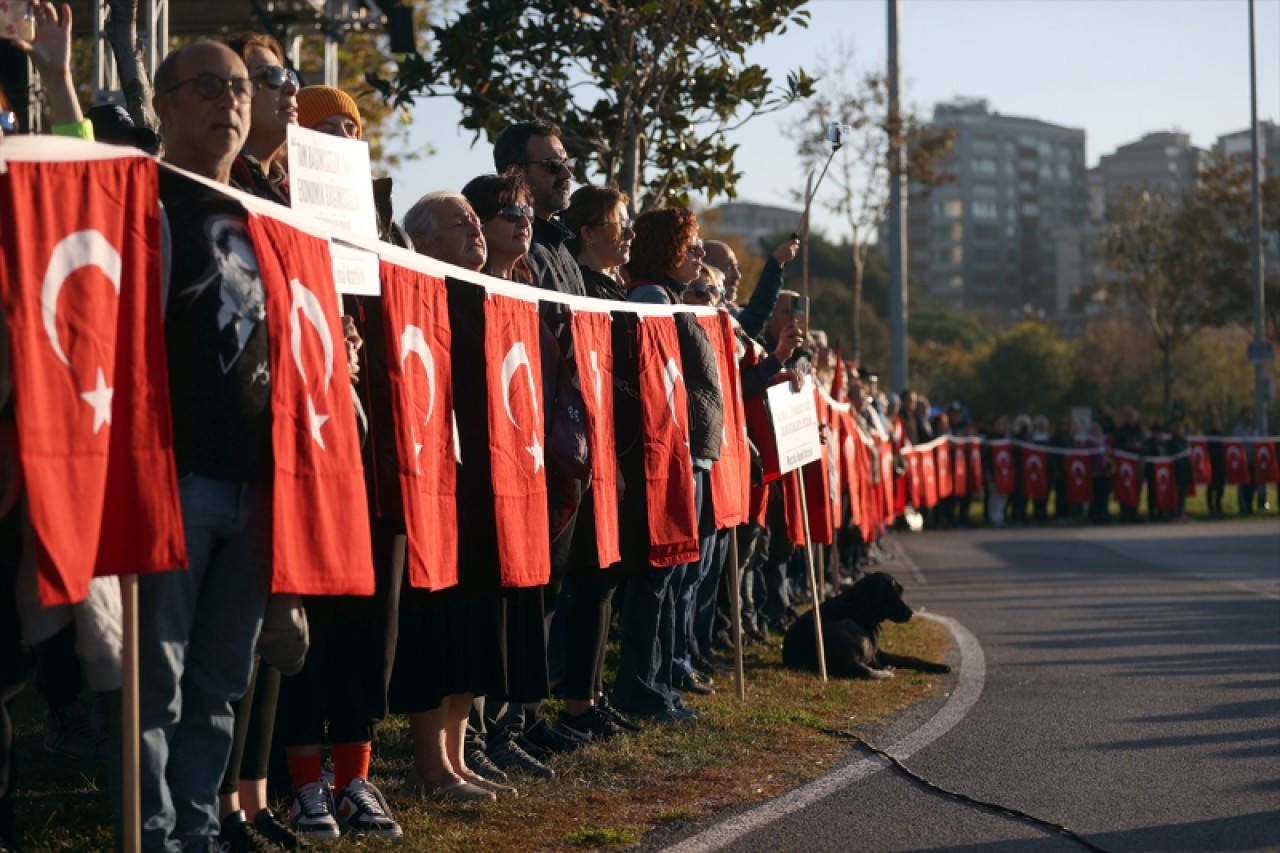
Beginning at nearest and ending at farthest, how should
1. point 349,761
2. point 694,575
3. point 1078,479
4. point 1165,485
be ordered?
point 349,761 → point 694,575 → point 1078,479 → point 1165,485

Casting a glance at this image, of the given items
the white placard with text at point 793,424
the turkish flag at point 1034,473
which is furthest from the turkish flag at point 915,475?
the white placard with text at point 793,424

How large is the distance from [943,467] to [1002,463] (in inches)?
110

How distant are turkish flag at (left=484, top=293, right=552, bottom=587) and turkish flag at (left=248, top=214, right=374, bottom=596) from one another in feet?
4.31

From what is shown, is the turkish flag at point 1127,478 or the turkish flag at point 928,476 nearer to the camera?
the turkish flag at point 928,476

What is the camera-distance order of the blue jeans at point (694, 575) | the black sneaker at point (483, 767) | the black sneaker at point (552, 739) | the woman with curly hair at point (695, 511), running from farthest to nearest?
the blue jeans at point (694, 575)
the woman with curly hair at point (695, 511)
the black sneaker at point (552, 739)
the black sneaker at point (483, 767)

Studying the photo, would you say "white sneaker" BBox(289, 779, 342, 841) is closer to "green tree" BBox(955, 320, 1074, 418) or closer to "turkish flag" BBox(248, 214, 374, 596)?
"turkish flag" BBox(248, 214, 374, 596)

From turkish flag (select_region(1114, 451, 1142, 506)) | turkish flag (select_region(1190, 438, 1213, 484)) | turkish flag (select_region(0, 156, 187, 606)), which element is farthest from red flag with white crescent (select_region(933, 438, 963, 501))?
turkish flag (select_region(0, 156, 187, 606))

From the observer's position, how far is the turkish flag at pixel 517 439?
631 centimetres

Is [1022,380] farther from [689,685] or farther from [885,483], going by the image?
[689,685]

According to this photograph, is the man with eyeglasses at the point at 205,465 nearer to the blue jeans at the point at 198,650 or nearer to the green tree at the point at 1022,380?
the blue jeans at the point at 198,650

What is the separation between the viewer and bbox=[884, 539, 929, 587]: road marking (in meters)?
17.6

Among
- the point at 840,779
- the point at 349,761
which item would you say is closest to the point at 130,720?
the point at 349,761

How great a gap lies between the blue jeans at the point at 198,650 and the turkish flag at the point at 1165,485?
93.4ft

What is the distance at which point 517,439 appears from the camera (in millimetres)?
6477
